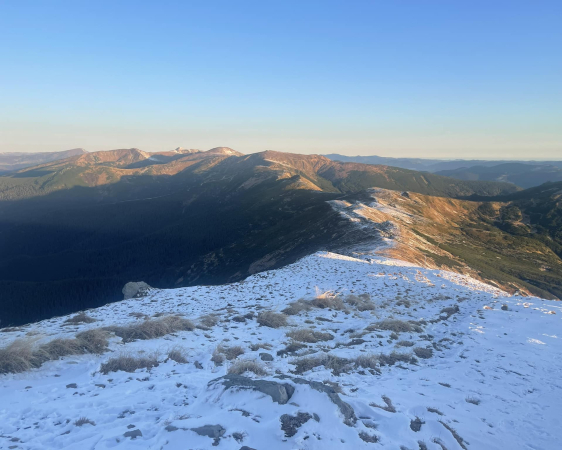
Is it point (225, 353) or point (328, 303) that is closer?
point (225, 353)

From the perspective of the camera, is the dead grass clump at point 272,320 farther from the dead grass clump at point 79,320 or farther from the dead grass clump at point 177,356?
the dead grass clump at point 79,320

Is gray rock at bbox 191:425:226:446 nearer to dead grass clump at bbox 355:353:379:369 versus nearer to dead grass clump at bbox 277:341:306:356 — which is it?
dead grass clump at bbox 277:341:306:356

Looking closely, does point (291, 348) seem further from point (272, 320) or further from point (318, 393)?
point (318, 393)

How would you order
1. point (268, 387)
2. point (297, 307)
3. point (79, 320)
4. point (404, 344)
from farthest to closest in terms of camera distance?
point (297, 307) < point (79, 320) < point (404, 344) < point (268, 387)

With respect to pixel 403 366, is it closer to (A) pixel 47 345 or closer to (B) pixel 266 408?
(B) pixel 266 408

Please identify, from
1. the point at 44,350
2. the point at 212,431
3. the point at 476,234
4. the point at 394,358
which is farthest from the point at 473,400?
the point at 476,234

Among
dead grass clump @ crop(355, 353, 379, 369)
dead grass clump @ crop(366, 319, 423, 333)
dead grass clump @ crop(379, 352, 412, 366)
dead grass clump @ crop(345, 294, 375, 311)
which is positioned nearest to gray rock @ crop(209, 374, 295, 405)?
dead grass clump @ crop(355, 353, 379, 369)
